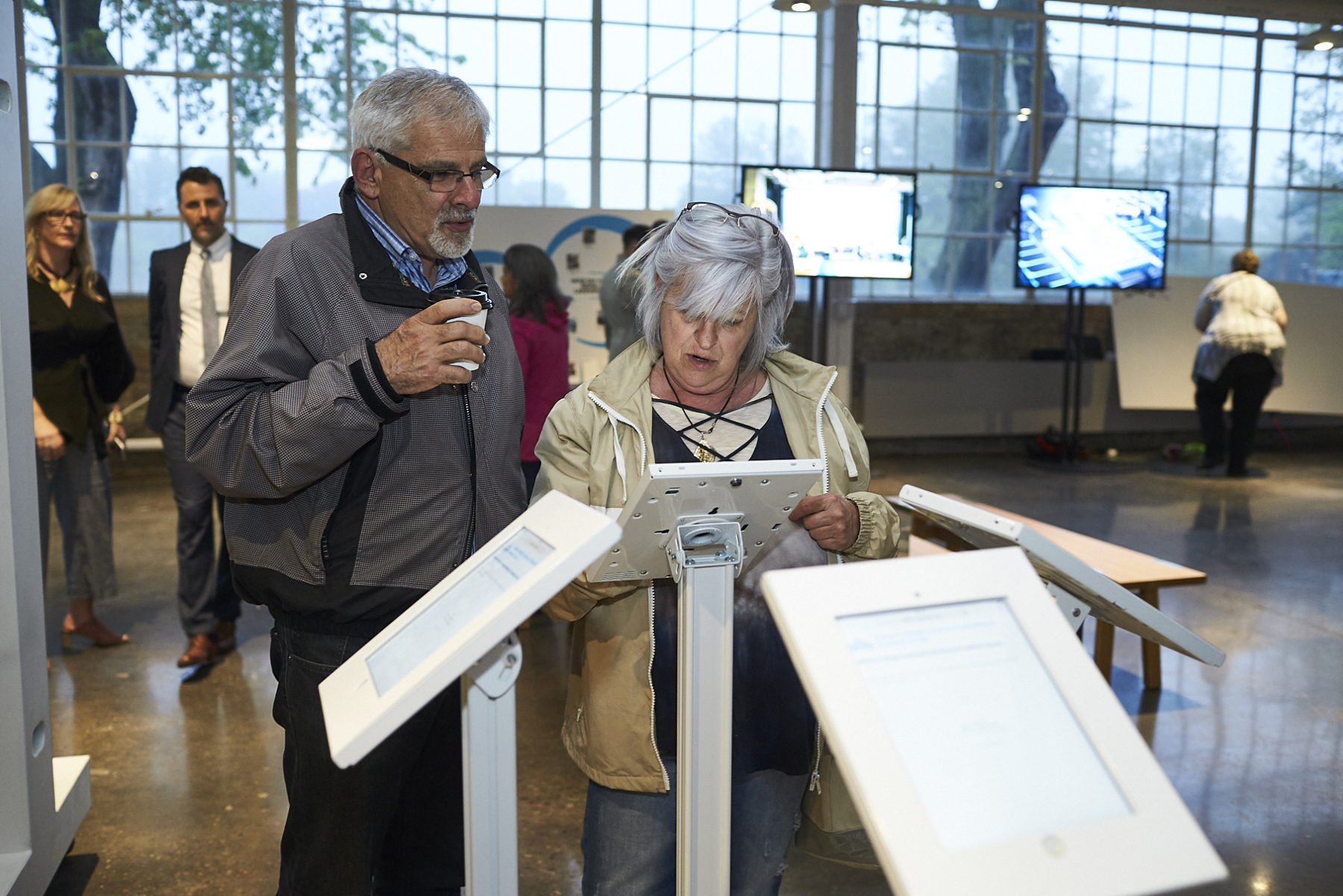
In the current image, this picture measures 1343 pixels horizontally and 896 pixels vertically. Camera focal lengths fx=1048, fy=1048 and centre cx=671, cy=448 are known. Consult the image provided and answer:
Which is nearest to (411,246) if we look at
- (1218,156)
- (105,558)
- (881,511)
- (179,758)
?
(881,511)

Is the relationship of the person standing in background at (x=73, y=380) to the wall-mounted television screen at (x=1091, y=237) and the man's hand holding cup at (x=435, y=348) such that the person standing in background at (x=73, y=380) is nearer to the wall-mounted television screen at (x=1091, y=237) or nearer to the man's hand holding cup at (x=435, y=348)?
the man's hand holding cup at (x=435, y=348)

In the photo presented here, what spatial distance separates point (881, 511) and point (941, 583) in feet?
1.92

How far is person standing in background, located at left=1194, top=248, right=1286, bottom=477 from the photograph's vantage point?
795cm

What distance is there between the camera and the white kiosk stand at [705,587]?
1157 millimetres

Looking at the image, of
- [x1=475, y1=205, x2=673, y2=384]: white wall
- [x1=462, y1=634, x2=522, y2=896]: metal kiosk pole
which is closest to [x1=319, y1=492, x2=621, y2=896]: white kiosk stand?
[x1=462, y1=634, x2=522, y2=896]: metal kiosk pole

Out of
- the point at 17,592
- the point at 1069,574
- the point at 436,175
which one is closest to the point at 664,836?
the point at 1069,574

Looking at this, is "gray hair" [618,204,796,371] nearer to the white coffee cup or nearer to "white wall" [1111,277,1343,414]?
the white coffee cup

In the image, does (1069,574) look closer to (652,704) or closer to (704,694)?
(704,694)

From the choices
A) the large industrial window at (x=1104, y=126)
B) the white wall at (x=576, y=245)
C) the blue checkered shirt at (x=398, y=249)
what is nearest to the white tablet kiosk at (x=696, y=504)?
the blue checkered shirt at (x=398, y=249)

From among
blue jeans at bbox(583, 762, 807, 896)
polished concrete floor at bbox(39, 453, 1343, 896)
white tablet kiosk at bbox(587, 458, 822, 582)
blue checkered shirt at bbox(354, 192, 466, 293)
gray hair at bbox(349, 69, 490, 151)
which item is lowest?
polished concrete floor at bbox(39, 453, 1343, 896)

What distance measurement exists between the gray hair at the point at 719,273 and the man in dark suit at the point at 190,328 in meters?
2.45

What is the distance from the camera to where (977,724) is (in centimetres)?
88

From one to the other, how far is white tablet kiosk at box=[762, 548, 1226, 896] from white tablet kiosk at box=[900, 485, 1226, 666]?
4.4 inches

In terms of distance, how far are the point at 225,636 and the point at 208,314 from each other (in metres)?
1.22
